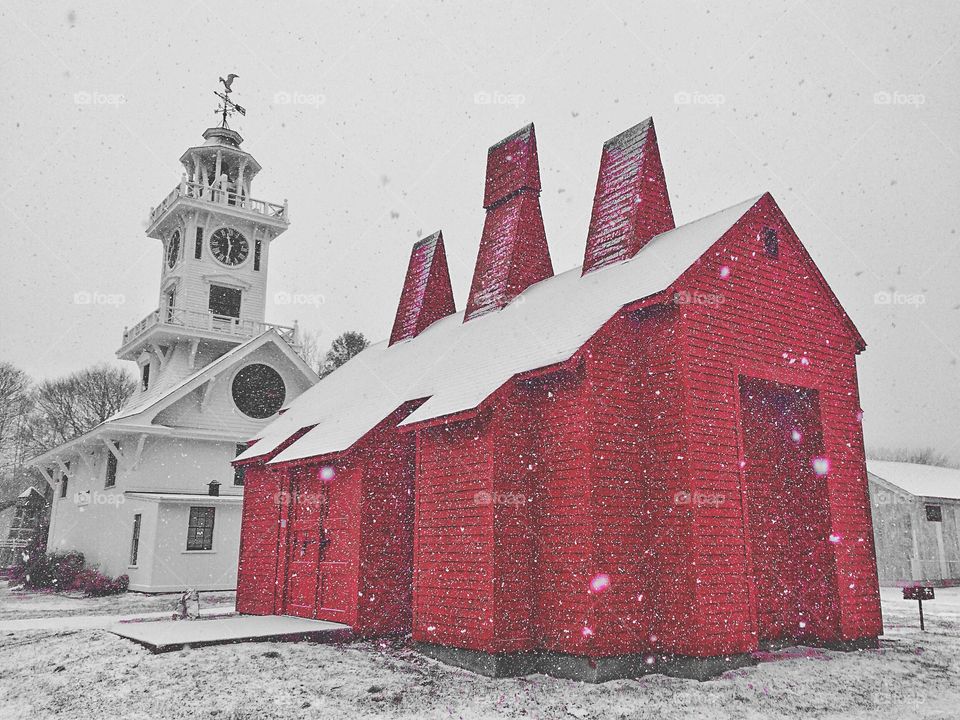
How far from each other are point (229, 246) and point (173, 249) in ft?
7.97

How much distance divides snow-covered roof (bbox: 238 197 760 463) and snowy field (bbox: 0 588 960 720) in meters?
3.59

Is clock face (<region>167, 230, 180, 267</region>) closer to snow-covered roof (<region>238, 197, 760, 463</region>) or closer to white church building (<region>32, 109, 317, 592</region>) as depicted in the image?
white church building (<region>32, 109, 317, 592</region>)

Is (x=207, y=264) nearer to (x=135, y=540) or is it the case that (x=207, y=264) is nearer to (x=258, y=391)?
(x=258, y=391)

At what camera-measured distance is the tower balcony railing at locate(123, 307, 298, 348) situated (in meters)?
27.2

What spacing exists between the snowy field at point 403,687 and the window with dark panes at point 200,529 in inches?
442

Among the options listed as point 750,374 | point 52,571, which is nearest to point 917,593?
point 750,374

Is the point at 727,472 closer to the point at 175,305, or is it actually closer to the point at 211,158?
the point at 175,305

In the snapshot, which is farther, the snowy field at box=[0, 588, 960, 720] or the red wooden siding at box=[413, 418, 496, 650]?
the red wooden siding at box=[413, 418, 496, 650]

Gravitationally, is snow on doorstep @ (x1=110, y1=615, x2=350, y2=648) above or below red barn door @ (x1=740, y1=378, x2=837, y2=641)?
below

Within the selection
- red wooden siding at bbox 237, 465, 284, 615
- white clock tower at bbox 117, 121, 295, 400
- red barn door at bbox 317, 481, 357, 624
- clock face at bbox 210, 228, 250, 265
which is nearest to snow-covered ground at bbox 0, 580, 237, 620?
red wooden siding at bbox 237, 465, 284, 615

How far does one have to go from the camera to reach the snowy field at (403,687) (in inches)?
326

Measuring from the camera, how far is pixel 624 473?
10.3 m

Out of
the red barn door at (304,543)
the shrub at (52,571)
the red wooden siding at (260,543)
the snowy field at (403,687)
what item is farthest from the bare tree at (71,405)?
the snowy field at (403,687)

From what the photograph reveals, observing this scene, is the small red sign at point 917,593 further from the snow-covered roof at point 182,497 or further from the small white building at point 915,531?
the snow-covered roof at point 182,497
